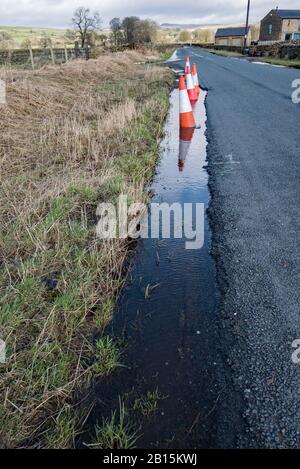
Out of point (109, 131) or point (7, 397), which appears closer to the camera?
point (7, 397)

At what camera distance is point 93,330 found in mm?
2180

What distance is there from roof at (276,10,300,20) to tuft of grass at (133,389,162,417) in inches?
2774

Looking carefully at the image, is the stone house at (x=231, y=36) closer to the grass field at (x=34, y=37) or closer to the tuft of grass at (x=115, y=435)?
the grass field at (x=34, y=37)

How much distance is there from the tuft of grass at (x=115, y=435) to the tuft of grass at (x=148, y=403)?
0.29ft

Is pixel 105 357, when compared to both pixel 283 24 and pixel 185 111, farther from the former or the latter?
pixel 283 24

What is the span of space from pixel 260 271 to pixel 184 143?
4050mm

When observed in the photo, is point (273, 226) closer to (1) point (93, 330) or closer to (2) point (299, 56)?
(1) point (93, 330)

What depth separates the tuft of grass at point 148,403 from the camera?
5.38ft

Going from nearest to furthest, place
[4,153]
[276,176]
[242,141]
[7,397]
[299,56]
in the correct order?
[7,397] < [276,176] < [4,153] < [242,141] < [299,56]

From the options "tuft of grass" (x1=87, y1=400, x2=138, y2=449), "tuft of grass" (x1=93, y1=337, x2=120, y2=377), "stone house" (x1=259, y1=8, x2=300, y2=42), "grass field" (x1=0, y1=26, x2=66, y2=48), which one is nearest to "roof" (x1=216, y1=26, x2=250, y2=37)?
"stone house" (x1=259, y1=8, x2=300, y2=42)

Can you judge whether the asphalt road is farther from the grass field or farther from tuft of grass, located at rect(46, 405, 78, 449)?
the grass field

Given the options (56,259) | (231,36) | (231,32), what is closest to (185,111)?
(56,259)
